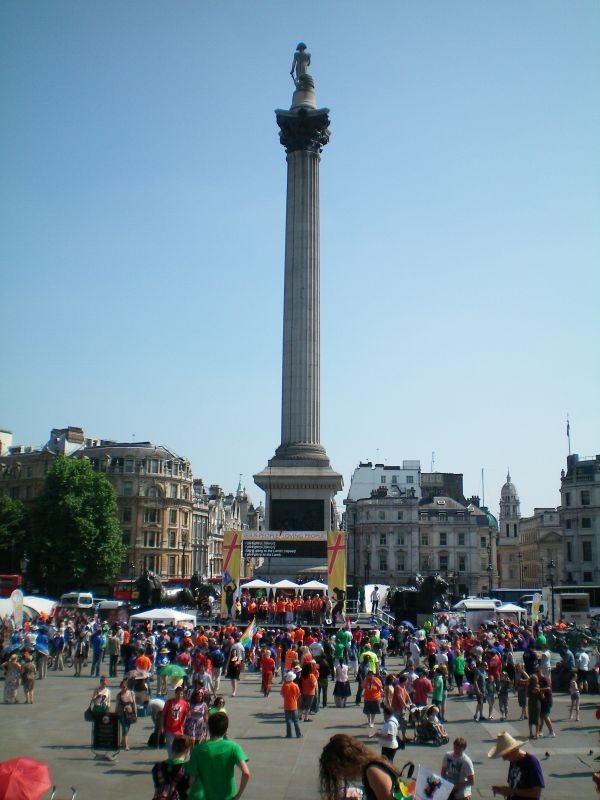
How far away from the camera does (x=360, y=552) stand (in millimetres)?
106312

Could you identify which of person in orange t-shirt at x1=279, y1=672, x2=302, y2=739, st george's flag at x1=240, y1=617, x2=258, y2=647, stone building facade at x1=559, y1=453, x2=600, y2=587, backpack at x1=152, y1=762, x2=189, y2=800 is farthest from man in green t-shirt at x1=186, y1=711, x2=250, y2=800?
stone building facade at x1=559, y1=453, x2=600, y2=587

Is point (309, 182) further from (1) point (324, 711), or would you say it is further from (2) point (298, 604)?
(1) point (324, 711)

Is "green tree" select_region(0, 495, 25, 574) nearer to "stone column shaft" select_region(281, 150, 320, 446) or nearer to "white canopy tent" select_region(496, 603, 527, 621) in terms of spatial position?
"stone column shaft" select_region(281, 150, 320, 446)

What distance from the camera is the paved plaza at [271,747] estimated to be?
14312 millimetres

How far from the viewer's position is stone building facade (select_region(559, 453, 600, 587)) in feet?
286

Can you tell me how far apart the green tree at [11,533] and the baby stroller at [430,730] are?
61721 millimetres

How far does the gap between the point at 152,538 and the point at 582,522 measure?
155ft

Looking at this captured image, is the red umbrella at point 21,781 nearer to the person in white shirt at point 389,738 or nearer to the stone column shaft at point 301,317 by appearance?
the person in white shirt at point 389,738

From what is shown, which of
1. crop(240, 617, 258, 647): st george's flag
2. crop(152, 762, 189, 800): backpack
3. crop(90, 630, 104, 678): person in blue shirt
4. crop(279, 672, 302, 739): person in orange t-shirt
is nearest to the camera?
crop(152, 762, 189, 800): backpack

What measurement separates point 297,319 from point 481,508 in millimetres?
79005

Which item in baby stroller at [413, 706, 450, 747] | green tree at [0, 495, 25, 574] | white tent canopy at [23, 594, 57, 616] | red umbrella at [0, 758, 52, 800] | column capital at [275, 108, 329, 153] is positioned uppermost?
column capital at [275, 108, 329, 153]

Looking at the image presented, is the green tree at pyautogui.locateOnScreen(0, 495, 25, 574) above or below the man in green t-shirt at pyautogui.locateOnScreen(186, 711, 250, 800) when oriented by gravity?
above

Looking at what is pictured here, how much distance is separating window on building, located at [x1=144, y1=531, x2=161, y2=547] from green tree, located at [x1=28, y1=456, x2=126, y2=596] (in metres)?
14.9

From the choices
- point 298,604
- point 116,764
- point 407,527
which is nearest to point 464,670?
point 116,764
